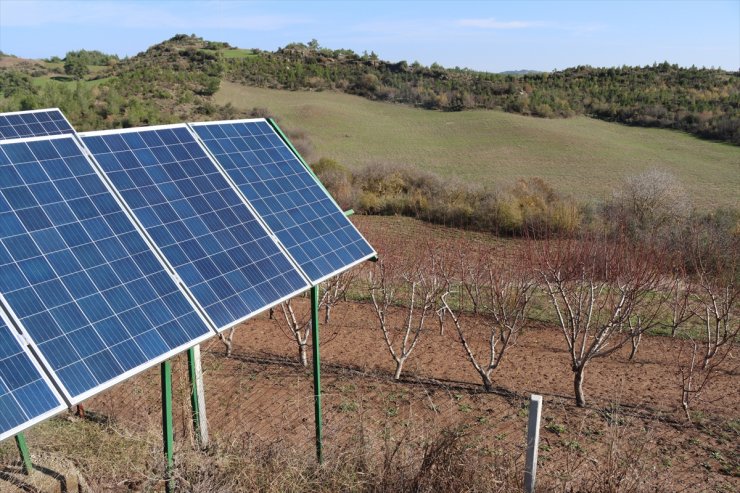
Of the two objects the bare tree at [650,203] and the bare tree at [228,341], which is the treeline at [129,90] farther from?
the bare tree at [228,341]

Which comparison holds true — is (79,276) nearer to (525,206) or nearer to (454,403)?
(454,403)

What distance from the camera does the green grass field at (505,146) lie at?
4128 centimetres

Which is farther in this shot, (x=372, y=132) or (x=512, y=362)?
(x=372, y=132)

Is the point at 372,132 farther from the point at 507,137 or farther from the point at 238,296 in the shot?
the point at 238,296

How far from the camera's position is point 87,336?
16.0ft

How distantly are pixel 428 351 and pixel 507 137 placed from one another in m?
46.5

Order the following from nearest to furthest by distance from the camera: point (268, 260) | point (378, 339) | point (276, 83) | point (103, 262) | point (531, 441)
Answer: point (103, 262)
point (531, 441)
point (268, 260)
point (378, 339)
point (276, 83)

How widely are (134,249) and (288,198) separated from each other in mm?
2817

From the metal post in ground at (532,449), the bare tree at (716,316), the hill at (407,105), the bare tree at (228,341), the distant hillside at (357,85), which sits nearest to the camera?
the metal post in ground at (532,449)

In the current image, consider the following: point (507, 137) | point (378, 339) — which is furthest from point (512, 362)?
point (507, 137)

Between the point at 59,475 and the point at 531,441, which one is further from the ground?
the point at 531,441

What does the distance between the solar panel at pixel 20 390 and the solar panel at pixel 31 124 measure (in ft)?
24.9

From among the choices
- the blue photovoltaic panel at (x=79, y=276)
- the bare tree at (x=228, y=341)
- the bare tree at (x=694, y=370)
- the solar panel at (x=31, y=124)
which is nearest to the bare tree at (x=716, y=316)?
the bare tree at (x=694, y=370)

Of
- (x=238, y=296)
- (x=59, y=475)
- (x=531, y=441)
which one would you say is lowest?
(x=59, y=475)
